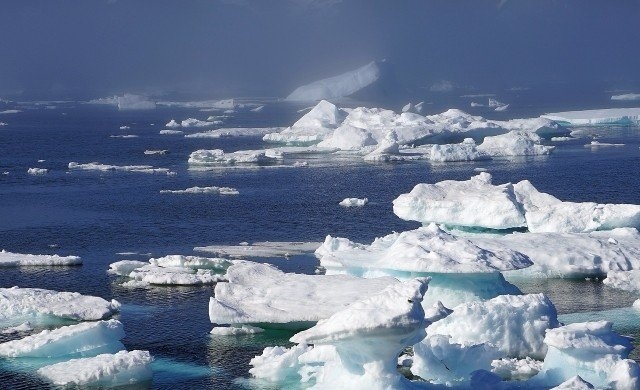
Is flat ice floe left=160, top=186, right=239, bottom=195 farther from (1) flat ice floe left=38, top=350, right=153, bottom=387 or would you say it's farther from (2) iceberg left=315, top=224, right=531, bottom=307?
(1) flat ice floe left=38, top=350, right=153, bottom=387

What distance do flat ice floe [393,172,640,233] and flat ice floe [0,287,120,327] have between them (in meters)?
9.21

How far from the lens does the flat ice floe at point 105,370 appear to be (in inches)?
644

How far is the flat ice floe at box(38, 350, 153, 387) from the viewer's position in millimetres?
16359

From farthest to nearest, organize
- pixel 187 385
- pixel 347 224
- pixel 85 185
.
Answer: pixel 85 185 < pixel 347 224 < pixel 187 385

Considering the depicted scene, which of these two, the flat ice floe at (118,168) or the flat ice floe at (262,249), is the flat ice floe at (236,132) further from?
the flat ice floe at (262,249)

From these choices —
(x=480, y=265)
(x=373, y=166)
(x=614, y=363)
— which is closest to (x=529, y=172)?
(x=373, y=166)

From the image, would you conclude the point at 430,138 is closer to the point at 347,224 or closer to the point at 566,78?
the point at 347,224

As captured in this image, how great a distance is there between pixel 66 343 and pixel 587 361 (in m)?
8.62

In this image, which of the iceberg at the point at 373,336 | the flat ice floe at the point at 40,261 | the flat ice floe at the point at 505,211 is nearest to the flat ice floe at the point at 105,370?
the iceberg at the point at 373,336

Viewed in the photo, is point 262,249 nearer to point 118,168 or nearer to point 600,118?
point 118,168

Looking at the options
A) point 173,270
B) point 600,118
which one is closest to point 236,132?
point 600,118

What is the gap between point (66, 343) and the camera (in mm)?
17750

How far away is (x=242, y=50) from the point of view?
436 feet

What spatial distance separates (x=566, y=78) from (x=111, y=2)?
205ft
